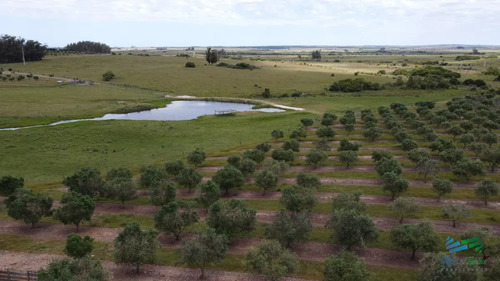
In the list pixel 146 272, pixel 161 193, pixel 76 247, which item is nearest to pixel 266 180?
pixel 161 193

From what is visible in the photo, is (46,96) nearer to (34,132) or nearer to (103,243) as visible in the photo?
(34,132)

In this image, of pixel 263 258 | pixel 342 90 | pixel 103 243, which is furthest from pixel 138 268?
pixel 342 90

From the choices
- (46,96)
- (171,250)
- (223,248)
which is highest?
(46,96)

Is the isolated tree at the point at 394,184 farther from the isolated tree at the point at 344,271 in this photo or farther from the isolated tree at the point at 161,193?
the isolated tree at the point at 161,193

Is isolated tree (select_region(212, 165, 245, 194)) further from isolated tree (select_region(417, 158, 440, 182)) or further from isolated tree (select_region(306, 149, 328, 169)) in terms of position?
isolated tree (select_region(417, 158, 440, 182))

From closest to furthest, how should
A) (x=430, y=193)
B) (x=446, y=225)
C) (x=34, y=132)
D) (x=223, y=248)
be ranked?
(x=223, y=248)
(x=446, y=225)
(x=430, y=193)
(x=34, y=132)

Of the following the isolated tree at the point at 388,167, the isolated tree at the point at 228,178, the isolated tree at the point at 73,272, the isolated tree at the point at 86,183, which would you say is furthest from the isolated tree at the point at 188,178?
the isolated tree at the point at 388,167
